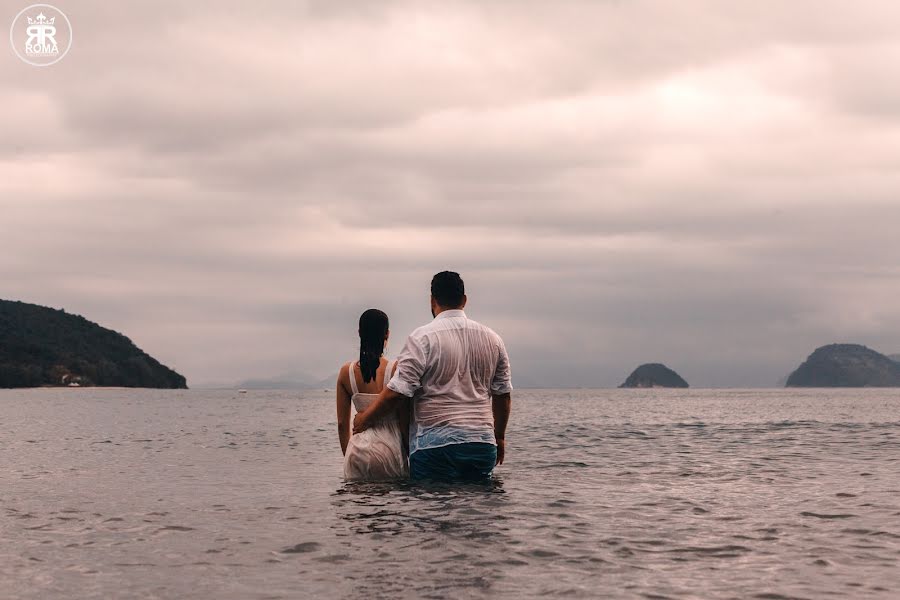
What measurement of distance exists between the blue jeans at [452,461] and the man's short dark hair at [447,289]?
1.66 meters

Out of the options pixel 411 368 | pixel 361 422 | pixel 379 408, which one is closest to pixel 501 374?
pixel 411 368

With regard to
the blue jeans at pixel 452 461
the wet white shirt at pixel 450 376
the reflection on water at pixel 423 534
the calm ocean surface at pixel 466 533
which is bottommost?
the calm ocean surface at pixel 466 533

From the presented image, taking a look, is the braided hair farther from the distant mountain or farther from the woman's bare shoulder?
the distant mountain

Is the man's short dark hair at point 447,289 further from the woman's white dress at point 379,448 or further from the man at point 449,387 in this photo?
the woman's white dress at point 379,448

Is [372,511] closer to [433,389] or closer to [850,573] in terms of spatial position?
[433,389]

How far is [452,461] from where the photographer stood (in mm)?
10227

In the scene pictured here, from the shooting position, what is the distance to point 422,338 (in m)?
9.95

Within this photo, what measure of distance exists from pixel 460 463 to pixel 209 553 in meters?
3.27

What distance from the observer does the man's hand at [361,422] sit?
10627 millimetres

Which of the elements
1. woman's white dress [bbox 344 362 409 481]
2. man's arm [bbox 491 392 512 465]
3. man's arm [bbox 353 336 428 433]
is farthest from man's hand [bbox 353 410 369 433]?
man's arm [bbox 491 392 512 465]

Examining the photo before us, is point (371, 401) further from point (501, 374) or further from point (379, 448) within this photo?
point (501, 374)

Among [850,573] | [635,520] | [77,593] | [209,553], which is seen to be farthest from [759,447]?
[77,593]

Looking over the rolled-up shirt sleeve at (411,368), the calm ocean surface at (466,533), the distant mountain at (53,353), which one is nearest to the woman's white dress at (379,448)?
the calm ocean surface at (466,533)

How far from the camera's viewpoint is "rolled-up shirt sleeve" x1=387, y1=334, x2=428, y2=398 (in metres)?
9.85
